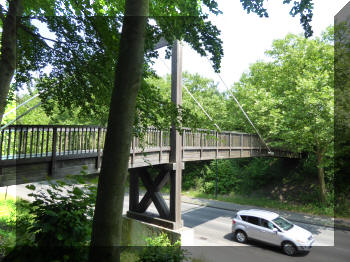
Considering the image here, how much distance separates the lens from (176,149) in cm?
887

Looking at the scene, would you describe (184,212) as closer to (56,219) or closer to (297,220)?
(297,220)

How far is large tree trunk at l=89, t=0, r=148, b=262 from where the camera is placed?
2.73 metres

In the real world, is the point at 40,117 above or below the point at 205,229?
above

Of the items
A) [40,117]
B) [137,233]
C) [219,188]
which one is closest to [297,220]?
[219,188]

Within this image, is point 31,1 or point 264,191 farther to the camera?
point 264,191

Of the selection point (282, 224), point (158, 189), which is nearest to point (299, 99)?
point (282, 224)

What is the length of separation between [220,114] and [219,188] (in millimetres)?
8321

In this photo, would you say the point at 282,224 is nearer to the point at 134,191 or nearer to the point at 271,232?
the point at 271,232

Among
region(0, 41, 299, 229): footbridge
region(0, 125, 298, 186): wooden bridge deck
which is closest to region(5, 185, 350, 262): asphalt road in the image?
region(0, 41, 299, 229): footbridge

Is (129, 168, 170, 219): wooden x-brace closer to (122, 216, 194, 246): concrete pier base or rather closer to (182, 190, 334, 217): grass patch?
(122, 216, 194, 246): concrete pier base

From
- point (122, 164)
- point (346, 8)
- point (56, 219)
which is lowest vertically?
point (56, 219)

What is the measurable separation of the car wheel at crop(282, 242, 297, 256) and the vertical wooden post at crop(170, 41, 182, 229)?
437cm

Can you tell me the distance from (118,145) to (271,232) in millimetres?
9145

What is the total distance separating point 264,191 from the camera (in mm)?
19547
